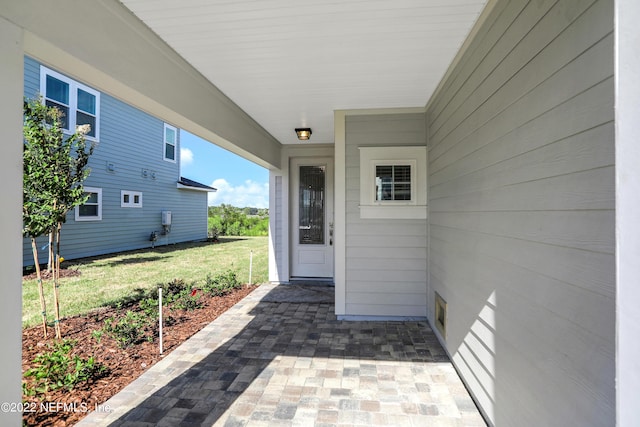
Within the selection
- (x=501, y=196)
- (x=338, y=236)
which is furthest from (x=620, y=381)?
(x=338, y=236)

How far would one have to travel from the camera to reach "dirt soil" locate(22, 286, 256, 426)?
2.10 m

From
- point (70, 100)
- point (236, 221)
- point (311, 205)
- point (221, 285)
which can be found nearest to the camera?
point (221, 285)

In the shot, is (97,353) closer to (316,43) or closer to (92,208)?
(316,43)

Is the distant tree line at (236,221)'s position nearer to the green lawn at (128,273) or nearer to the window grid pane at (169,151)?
the window grid pane at (169,151)

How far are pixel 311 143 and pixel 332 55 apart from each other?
3.38 m

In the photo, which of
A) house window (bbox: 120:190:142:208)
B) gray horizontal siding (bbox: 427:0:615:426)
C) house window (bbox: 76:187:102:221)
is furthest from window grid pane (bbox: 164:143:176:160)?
gray horizontal siding (bbox: 427:0:615:426)

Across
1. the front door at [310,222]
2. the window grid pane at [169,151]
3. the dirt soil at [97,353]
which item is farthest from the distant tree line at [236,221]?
the dirt soil at [97,353]

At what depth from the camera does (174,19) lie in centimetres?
201

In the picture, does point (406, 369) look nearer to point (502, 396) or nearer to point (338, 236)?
point (502, 396)

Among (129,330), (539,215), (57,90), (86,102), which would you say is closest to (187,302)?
(129,330)

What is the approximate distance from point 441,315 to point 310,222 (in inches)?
131

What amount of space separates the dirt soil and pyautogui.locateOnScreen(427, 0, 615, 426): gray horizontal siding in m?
2.65

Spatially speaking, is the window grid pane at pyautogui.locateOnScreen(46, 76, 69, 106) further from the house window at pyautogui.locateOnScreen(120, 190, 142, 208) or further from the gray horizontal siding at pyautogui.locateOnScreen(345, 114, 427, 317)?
the gray horizontal siding at pyautogui.locateOnScreen(345, 114, 427, 317)

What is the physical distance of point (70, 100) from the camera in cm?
771
